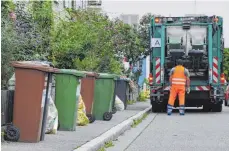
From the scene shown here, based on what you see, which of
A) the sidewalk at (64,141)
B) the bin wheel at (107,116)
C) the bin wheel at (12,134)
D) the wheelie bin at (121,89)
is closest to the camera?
the sidewalk at (64,141)

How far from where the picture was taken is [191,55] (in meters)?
19.0

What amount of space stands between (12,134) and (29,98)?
521 millimetres

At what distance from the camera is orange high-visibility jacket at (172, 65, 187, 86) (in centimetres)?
1783

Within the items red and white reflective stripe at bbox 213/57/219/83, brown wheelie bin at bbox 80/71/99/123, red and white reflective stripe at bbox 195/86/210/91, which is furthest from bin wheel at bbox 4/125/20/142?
red and white reflective stripe at bbox 213/57/219/83

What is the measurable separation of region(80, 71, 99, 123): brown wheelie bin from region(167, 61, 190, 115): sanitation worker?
18.7 feet

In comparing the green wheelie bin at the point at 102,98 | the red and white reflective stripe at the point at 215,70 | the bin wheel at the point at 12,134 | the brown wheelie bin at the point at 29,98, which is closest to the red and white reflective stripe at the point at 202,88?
the red and white reflective stripe at the point at 215,70

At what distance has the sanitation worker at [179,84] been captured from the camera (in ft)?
58.4

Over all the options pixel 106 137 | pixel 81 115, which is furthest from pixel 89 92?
pixel 106 137

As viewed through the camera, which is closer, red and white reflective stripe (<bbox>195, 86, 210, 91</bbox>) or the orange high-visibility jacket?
the orange high-visibility jacket

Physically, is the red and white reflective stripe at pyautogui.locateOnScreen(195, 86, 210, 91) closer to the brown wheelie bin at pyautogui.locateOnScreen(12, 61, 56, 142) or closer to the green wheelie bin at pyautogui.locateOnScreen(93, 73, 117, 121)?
the green wheelie bin at pyautogui.locateOnScreen(93, 73, 117, 121)

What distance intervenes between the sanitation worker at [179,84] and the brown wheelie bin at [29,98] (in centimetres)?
985

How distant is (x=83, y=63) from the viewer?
16.8 metres

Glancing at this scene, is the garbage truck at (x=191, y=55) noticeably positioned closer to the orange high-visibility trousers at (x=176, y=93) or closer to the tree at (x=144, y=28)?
the orange high-visibility trousers at (x=176, y=93)

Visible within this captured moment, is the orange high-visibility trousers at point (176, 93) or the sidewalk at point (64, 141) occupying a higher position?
the orange high-visibility trousers at point (176, 93)
